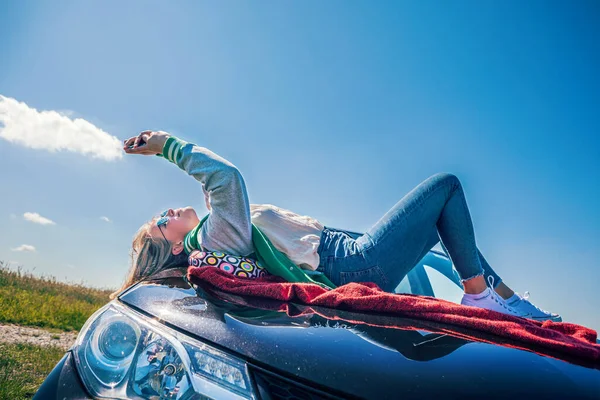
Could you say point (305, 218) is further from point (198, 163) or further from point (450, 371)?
point (450, 371)

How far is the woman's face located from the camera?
7.94ft

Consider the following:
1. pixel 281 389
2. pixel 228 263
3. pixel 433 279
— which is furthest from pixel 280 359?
pixel 433 279

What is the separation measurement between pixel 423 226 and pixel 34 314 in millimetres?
6505

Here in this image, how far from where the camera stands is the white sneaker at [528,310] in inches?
88.4

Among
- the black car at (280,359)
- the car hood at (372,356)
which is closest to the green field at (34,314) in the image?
the black car at (280,359)

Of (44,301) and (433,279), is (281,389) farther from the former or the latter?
(44,301)

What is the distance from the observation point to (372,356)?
723 millimetres

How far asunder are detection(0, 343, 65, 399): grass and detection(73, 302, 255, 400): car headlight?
7.48 ft

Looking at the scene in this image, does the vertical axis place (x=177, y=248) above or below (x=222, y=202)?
below

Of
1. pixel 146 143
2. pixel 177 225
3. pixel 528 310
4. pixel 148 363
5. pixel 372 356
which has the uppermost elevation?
pixel 146 143

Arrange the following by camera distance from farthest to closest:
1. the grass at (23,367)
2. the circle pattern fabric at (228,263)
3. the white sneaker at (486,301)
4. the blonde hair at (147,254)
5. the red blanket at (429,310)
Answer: the grass at (23,367), the blonde hair at (147,254), the white sneaker at (486,301), the circle pattern fabric at (228,263), the red blanket at (429,310)

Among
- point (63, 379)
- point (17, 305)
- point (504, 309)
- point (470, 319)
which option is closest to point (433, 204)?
point (504, 309)

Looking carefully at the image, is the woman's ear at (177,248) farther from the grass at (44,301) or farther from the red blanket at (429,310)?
the grass at (44,301)

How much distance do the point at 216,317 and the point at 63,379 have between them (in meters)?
0.44
